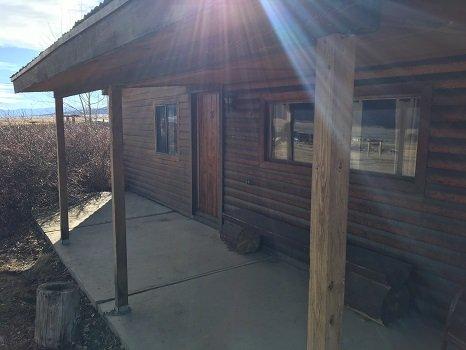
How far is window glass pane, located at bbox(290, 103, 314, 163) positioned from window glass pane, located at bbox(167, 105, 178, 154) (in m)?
3.35

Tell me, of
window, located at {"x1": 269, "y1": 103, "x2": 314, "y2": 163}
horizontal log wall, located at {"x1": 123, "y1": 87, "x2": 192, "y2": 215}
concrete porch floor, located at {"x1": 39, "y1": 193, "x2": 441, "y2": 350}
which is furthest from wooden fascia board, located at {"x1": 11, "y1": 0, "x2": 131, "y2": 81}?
horizontal log wall, located at {"x1": 123, "y1": 87, "x2": 192, "y2": 215}

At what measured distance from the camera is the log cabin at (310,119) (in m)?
1.62

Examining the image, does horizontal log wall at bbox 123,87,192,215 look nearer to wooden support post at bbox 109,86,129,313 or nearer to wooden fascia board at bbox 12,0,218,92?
wooden support post at bbox 109,86,129,313

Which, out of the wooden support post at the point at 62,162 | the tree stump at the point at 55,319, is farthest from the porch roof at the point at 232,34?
the tree stump at the point at 55,319

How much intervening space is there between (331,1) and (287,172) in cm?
371

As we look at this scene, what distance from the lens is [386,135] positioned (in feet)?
12.4

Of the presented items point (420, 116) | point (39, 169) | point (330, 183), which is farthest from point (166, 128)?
point (330, 183)

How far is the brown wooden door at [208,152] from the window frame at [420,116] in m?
3.00

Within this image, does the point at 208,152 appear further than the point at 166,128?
No

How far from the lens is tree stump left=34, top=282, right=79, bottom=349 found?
3387mm

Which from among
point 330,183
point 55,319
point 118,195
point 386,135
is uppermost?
point 386,135

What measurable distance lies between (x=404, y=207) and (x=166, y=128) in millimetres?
5484

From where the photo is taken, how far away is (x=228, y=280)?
4453 millimetres

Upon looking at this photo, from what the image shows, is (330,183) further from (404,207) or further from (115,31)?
(404,207)
